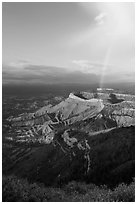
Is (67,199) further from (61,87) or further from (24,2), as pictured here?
(24,2)

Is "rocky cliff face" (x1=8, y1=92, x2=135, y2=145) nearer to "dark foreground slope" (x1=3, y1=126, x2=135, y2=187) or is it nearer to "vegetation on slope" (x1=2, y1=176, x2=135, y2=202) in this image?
"dark foreground slope" (x1=3, y1=126, x2=135, y2=187)

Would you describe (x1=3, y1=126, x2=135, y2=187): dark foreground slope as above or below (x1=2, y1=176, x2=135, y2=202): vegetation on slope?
below

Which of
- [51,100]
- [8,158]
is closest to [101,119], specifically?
[51,100]

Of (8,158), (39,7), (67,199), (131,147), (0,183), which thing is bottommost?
(8,158)

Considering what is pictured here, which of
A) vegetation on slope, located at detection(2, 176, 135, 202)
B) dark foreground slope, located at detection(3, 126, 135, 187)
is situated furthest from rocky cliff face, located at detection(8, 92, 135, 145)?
vegetation on slope, located at detection(2, 176, 135, 202)

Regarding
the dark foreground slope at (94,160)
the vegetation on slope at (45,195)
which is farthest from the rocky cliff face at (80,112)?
the vegetation on slope at (45,195)

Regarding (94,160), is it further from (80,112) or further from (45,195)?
(45,195)

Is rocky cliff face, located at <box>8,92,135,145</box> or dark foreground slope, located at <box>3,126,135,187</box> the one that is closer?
dark foreground slope, located at <box>3,126,135,187</box>

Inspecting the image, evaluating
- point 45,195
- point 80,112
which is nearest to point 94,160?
point 80,112
